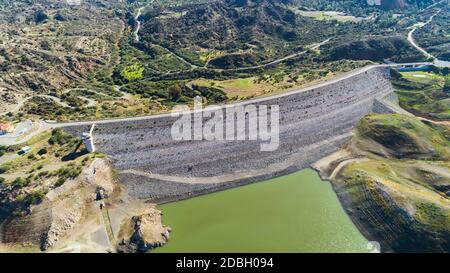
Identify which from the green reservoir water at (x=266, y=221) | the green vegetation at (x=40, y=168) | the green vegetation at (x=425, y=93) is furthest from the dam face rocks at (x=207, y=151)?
the green vegetation at (x=425, y=93)

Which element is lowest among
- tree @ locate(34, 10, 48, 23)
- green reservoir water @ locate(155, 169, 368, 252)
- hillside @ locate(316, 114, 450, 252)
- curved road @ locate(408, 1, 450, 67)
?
green reservoir water @ locate(155, 169, 368, 252)

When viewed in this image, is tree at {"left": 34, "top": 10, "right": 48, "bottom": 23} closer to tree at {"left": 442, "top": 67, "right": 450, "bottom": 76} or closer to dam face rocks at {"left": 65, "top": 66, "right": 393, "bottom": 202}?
dam face rocks at {"left": 65, "top": 66, "right": 393, "bottom": 202}

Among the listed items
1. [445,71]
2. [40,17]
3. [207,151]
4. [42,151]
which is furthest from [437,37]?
[40,17]

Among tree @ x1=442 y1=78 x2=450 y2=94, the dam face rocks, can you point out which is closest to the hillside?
the dam face rocks

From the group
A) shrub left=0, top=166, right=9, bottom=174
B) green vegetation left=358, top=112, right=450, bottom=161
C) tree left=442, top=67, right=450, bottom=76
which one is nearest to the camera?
shrub left=0, top=166, right=9, bottom=174

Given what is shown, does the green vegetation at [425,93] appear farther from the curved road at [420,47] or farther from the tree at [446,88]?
the curved road at [420,47]

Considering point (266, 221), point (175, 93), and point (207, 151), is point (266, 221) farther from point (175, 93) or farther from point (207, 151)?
point (175, 93)

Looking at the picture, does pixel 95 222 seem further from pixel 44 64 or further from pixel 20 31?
pixel 20 31
